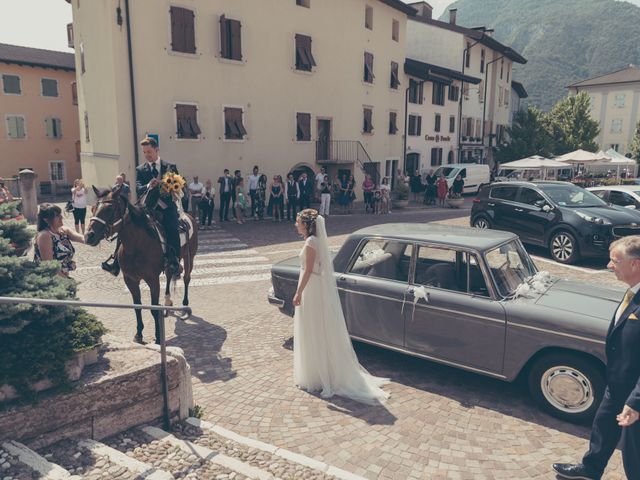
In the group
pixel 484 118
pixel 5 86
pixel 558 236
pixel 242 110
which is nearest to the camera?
pixel 558 236

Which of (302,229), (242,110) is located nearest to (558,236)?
(302,229)

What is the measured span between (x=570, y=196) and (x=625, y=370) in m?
10.8

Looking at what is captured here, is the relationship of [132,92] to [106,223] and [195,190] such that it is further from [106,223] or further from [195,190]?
[106,223]

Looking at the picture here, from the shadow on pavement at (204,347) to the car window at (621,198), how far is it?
14.5 meters

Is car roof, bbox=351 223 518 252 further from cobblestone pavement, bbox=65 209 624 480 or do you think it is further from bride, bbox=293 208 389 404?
cobblestone pavement, bbox=65 209 624 480

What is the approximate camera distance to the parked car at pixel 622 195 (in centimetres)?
1599

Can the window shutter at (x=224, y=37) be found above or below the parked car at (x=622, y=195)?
above

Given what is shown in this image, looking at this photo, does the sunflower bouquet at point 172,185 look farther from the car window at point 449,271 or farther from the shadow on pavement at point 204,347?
the car window at point 449,271

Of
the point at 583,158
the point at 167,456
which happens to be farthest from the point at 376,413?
the point at 583,158

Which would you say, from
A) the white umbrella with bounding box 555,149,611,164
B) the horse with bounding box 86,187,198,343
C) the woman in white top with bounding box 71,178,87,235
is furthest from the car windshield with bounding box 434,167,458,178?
the horse with bounding box 86,187,198,343

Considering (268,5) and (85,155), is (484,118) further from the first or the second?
(85,155)

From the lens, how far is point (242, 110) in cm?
2275

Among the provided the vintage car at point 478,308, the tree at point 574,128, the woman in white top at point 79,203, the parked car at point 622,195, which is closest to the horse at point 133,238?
the vintage car at point 478,308

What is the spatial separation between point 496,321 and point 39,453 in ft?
14.6
